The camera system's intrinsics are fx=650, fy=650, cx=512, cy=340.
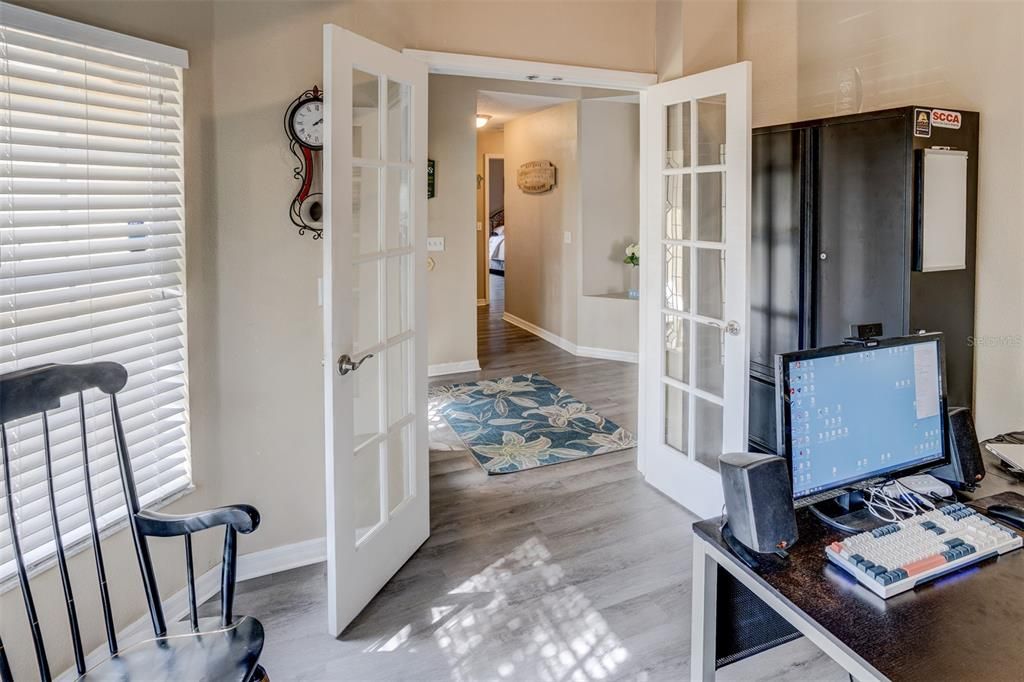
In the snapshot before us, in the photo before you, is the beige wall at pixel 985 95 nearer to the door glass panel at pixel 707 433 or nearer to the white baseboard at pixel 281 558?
the door glass panel at pixel 707 433

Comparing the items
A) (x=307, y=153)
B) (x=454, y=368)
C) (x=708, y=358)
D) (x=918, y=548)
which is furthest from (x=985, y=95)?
(x=454, y=368)

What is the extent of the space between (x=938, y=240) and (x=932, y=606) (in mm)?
1886

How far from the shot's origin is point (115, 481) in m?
2.07

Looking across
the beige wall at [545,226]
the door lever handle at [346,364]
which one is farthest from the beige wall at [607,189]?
the door lever handle at [346,364]

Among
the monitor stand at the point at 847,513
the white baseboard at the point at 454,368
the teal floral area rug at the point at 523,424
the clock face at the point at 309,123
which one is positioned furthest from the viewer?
the white baseboard at the point at 454,368

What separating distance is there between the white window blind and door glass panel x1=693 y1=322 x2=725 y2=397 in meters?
2.22

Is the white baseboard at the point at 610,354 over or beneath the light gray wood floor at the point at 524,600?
over

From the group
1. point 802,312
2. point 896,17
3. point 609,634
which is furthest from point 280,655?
point 896,17

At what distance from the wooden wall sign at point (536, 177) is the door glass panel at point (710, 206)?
4254mm

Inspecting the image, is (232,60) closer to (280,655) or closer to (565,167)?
(280,655)

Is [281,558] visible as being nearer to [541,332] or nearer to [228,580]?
[228,580]

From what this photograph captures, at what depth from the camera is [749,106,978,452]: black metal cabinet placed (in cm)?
258

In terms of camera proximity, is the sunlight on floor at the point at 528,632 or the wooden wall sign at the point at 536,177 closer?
the sunlight on floor at the point at 528,632

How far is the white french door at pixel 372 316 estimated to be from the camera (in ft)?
6.97
